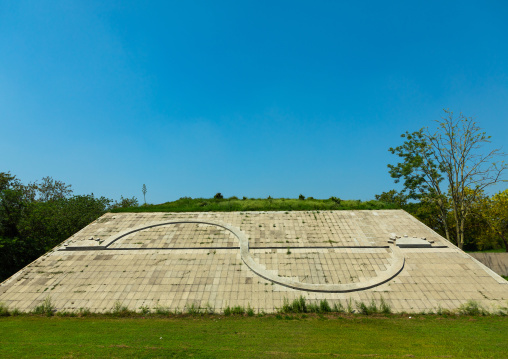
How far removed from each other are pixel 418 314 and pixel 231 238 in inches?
565

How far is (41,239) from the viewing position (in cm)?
2905

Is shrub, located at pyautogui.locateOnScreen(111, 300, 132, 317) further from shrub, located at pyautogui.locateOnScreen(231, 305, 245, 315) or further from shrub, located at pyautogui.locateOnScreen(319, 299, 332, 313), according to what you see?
shrub, located at pyautogui.locateOnScreen(319, 299, 332, 313)

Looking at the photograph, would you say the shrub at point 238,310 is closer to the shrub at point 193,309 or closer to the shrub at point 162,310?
the shrub at point 193,309

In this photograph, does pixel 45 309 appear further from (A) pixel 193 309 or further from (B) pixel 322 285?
(B) pixel 322 285

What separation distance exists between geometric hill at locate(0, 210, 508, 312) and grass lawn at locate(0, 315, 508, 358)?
1.71m

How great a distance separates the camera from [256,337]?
13469 millimetres

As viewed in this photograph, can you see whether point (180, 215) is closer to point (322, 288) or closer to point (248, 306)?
point (248, 306)

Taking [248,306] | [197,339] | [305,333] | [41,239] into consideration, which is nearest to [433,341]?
[305,333]

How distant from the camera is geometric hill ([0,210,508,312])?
1800 centimetres

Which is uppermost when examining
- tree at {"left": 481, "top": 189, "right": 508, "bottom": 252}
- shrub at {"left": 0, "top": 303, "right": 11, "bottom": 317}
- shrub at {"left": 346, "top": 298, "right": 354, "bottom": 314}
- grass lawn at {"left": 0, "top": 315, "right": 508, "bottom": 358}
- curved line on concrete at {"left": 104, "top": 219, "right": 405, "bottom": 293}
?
tree at {"left": 481, "top": 189, "right": 508, "bottom": 252}

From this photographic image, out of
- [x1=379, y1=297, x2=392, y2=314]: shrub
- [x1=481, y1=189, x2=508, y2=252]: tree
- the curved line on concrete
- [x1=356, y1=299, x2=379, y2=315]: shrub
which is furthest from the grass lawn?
[x1=481, y1=189, x2=508, y2=252]: tree

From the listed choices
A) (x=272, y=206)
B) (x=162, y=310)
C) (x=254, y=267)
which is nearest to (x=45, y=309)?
(x=162, y=310)

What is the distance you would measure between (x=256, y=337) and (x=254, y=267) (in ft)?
23.7

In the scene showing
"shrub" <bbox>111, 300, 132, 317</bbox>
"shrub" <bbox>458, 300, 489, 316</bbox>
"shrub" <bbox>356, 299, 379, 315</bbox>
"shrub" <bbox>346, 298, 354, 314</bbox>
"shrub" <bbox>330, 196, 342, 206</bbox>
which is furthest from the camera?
"shrub" <bbox>330, 196, 342, 206</bbox>
